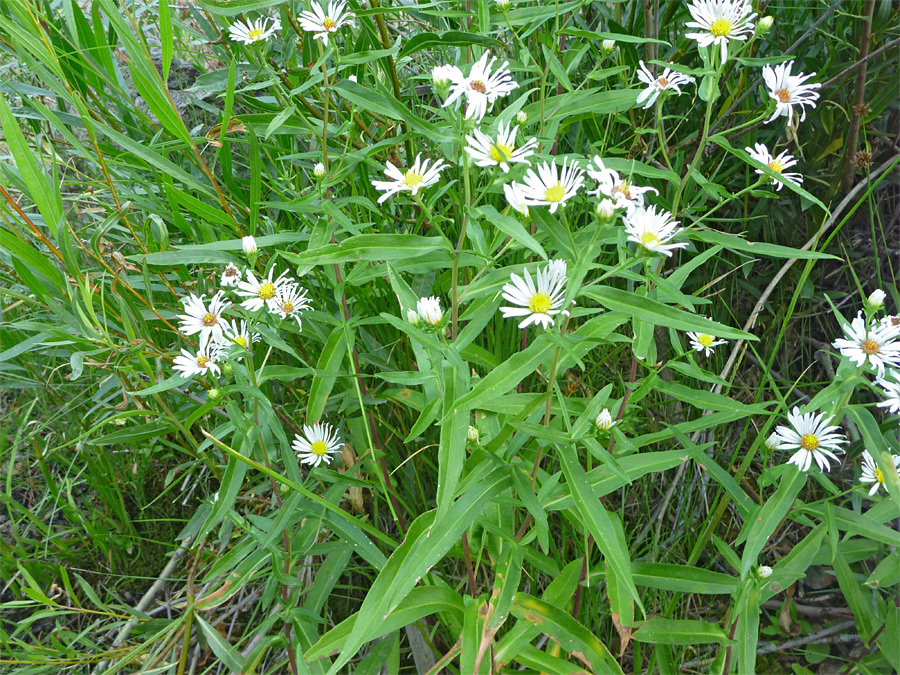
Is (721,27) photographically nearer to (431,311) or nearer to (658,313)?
(658,313)

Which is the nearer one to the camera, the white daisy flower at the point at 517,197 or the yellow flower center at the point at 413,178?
the white daisy flower at the point at 517,197

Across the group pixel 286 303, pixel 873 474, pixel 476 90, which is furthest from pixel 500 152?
pixel 873 474

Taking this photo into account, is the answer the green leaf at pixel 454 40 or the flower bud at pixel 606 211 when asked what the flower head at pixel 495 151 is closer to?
the flower bud at pixel 606 211

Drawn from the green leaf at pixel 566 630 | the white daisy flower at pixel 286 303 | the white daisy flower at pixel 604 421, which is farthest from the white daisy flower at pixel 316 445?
the white daisy flower at pixel 604 421

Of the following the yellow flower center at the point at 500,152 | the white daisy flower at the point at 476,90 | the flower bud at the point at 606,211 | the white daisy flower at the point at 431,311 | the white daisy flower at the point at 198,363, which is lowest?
the white daisy flower at the point at 198,363

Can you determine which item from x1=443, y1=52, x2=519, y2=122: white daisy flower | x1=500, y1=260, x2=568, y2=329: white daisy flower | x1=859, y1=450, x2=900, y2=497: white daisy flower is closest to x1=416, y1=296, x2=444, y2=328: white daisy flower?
x1=500, y1=260, x2=568, y2=329: white daisy flower

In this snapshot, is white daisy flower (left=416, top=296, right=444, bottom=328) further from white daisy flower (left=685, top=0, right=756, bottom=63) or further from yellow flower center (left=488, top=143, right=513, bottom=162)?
white daisy flower (left=685, top=0, right=756, bottom=63)
